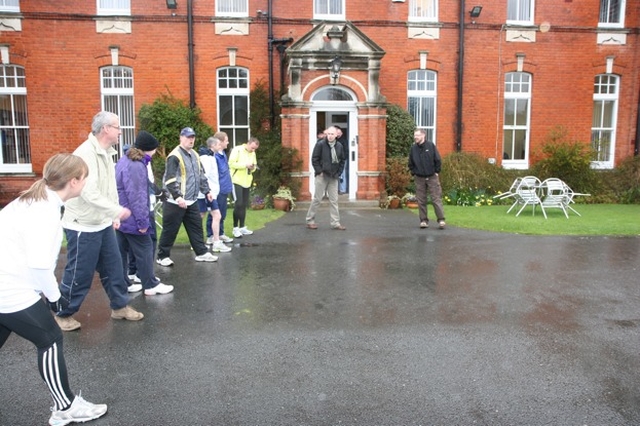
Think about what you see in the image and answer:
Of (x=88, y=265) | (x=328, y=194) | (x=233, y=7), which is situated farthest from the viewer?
(x=233, y=7)

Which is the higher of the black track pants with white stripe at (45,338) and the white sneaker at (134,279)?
the black track pants with white stripe at (45,338)

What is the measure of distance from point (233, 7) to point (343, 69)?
4030mm

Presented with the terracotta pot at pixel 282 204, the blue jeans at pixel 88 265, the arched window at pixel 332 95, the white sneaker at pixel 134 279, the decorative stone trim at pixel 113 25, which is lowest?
the white sneaker at pixel 134 279

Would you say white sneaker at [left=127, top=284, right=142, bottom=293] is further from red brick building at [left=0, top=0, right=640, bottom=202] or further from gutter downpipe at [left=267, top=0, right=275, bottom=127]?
gutter downpipe at [left=267, top=0, right=275, bottom=127]

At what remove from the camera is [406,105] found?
15781 mm

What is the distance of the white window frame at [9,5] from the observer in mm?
14406

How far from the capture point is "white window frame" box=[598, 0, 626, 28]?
54.2 feet

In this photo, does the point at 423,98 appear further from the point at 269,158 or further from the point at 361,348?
the point at 361,348

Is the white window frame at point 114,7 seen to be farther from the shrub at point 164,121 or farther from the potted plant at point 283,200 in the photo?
the potted plant at point 283,200

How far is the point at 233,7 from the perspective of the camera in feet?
50.2

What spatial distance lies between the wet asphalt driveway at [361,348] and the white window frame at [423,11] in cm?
1016

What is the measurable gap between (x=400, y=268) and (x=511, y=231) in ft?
13.0

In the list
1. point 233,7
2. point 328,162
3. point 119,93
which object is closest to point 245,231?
point 328,162

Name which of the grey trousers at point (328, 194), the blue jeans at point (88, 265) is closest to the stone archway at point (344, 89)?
the grey trousers at point (328, 194)
